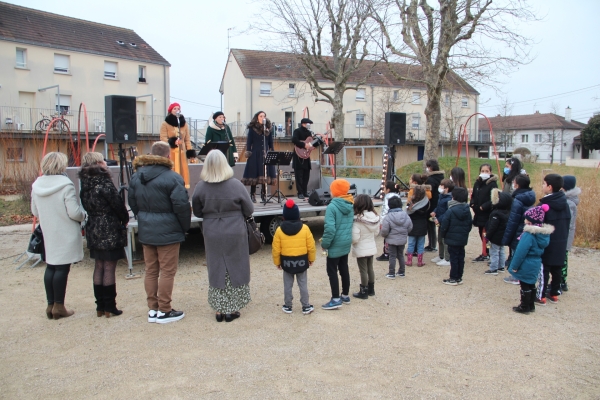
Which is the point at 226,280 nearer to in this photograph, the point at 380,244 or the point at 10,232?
the point at 380,244

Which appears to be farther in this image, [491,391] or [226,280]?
[226,280]

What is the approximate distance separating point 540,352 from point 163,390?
3.09 meters

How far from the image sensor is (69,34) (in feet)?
105

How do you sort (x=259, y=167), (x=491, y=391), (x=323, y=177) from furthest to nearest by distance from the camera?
1. (x=323, y=177)
2. (x=259, y=167)
3. (x=491, y=391)

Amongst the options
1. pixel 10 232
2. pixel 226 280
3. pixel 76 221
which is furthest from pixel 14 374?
pixel 10 232

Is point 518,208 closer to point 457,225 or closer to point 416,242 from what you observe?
point 457,225

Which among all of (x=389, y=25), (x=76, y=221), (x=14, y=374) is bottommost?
(x=14, y=374)

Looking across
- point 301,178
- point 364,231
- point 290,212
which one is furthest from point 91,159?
point 301,178

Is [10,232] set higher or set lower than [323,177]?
lower

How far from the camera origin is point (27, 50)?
29.0m

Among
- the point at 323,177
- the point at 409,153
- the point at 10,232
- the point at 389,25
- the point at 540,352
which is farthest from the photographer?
the point at 409,153

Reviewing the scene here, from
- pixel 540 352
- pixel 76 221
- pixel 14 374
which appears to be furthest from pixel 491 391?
pixel 76 221

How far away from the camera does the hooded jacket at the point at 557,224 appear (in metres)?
5.06

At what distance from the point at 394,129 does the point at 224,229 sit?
6184 millimetres
